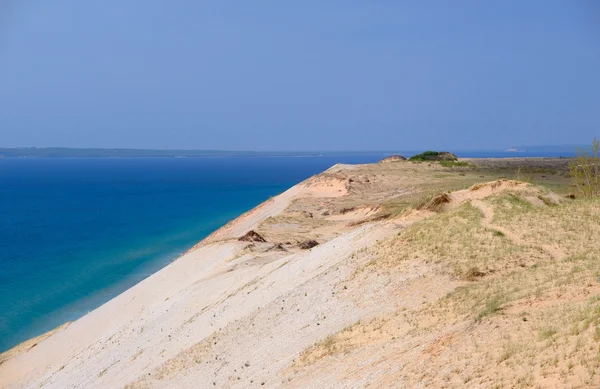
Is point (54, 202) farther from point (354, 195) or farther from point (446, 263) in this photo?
point (446, 263)

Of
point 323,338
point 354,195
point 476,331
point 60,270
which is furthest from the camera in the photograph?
point 354,195

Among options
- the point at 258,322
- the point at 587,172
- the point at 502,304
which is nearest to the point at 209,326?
the point at 258,322

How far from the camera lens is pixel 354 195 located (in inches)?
2122

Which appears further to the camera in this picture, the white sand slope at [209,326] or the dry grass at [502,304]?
the white sand slope at [209,326]

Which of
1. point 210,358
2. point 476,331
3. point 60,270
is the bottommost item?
point 60,270

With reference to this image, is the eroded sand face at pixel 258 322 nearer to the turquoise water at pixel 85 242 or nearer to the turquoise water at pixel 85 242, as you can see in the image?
the turquoise water at pixel 85 242

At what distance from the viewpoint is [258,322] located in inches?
720

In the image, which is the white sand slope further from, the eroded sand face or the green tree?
the green tree

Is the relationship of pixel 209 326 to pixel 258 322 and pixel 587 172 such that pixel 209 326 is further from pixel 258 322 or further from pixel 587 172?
pixel 587 172

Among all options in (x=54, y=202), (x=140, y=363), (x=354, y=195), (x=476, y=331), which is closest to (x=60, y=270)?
(x=354, y=195)

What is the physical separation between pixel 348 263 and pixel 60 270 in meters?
36.9

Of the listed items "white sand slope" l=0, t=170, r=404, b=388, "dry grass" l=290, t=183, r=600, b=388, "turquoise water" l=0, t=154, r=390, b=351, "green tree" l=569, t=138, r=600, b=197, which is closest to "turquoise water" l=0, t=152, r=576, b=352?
"turquoise water" l=0, t=154, r=390, b=351

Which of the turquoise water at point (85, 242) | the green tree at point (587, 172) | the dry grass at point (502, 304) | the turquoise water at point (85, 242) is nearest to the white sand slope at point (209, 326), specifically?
the dry grass at point (502, 304)

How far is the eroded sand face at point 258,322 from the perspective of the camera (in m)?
13.7
